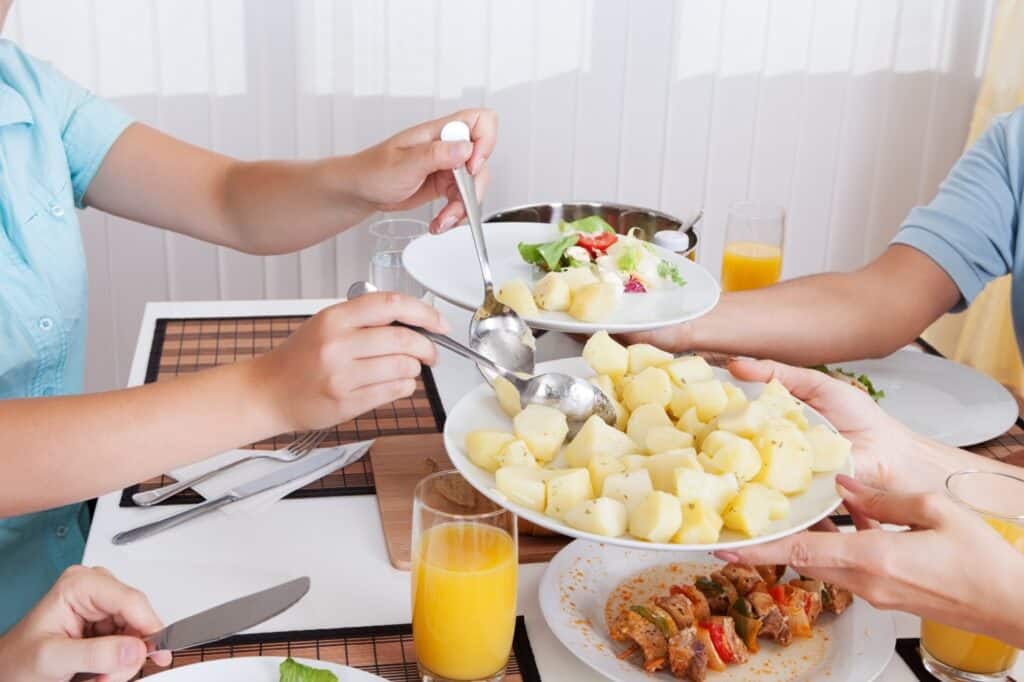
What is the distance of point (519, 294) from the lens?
4.45 ft

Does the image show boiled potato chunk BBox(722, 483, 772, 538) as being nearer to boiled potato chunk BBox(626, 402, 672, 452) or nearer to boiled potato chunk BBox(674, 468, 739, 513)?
boiled potato chunk BBox(674, 468, 739, 513)

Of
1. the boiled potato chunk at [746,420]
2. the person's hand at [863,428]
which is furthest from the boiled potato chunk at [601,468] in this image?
the person's hand at [863,428]

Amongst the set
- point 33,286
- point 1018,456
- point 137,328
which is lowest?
point 137,328

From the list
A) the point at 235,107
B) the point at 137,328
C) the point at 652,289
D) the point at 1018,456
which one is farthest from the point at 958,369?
the point at 137,328

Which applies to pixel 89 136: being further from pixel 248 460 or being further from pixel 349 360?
pixel 349 360

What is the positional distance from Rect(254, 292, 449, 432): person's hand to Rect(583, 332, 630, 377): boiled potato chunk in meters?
0.18

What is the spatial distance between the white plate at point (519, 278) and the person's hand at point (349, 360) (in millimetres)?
318

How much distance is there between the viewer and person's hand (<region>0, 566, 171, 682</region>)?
876 millimetres

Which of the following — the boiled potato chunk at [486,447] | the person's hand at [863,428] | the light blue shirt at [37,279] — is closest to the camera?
the boiled potato chunk at [486,447]

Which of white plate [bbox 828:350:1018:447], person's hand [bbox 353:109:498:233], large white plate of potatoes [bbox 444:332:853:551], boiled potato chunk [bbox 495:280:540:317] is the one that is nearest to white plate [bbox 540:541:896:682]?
large white plate of potatoes [bbox 444:332:853:551]

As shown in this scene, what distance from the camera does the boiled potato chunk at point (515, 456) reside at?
974 millimetres

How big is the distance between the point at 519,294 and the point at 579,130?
1486 mm

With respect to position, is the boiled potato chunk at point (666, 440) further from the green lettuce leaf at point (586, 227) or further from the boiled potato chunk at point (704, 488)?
the green lettuce leaf at point (586, 227)

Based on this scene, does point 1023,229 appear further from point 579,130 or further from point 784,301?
point 579,130
